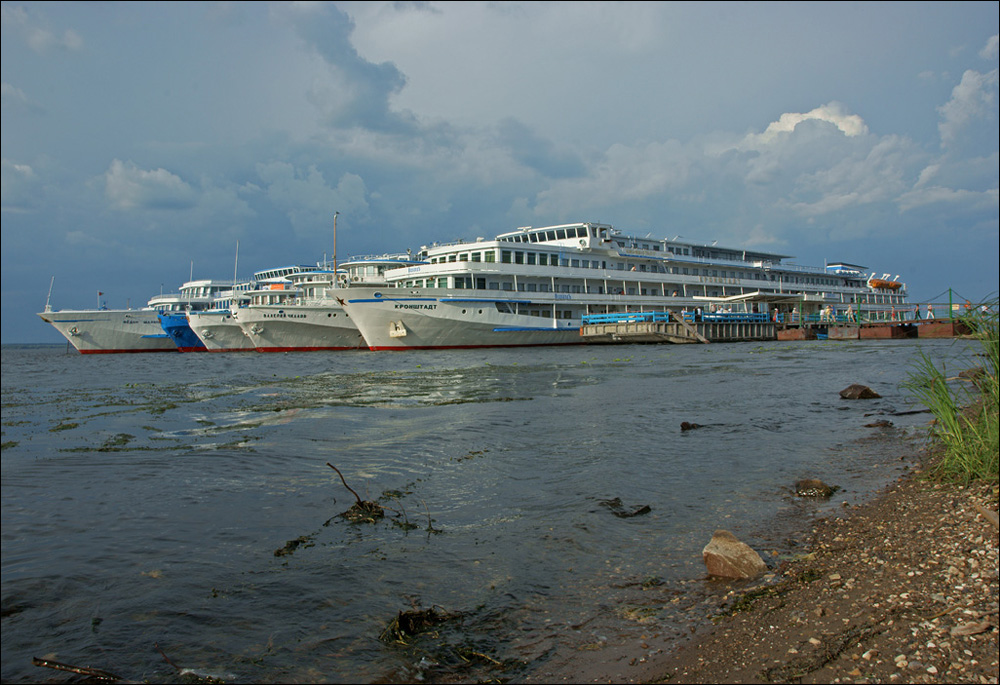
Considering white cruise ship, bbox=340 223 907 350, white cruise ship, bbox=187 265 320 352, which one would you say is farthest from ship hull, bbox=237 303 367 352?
white cruise ship, bbox=340 223 907 350

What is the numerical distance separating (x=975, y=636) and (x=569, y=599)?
2.66 meters

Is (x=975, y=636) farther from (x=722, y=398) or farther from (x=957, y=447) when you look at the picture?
(x=722, y=398)

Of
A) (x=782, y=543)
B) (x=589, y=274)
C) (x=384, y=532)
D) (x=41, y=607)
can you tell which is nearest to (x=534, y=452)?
(x=384, y=532)

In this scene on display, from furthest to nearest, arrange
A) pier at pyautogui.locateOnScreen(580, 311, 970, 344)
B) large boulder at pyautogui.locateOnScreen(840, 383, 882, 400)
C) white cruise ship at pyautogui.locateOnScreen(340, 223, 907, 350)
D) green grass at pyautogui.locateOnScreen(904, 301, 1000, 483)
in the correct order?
1. pier at pyautogui.locateOnScreen(580, 311, 970, 344)
2. white cruise ship at pyautogui.locateOnScreen(340, 223, 907, 350)
3. large boulder at pyautogui.locateOnScreen(840, 383, 882, 400)
4. green grass at pyautogui.locateOnScreen(904, 301, 1000, 483)

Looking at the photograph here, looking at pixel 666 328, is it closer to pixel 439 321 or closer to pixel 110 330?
pixel 439 321

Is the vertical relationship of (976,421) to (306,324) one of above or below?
below

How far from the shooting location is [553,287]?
46812 millimetres

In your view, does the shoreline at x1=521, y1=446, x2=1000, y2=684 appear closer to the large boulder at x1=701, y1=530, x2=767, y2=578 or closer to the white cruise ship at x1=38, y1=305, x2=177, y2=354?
the large boulder at x1=701, y1=530, x2=767, y2=578

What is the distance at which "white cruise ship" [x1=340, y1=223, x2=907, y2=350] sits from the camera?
39750 mm

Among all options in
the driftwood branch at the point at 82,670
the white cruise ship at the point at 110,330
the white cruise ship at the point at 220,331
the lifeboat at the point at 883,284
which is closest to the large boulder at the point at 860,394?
the driftwood branch at the point at 82,670

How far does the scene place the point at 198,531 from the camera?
20.5 ft

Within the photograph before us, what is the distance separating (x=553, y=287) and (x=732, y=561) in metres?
42.4

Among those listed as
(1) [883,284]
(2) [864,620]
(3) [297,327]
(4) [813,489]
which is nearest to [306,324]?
(3) [297,327]

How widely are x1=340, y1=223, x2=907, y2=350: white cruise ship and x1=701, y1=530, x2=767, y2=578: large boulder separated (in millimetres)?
34475
